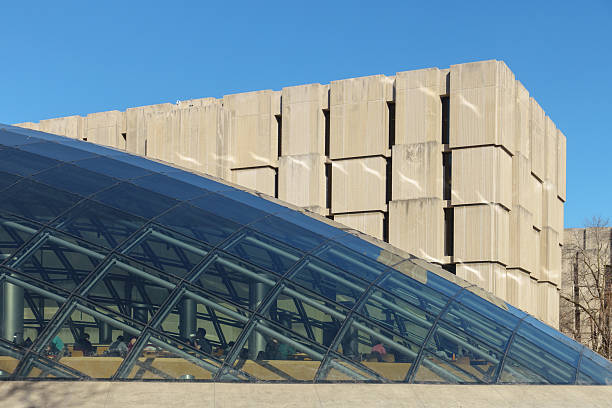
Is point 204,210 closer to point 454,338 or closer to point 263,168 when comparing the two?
point 454,338

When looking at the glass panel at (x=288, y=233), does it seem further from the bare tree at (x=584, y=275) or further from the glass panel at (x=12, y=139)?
the bare tree at (x=584, y=275)

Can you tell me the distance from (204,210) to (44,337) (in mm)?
4227

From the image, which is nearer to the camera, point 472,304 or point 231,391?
point 231,391

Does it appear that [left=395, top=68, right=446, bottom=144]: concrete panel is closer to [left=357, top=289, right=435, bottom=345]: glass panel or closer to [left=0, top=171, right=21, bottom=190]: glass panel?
[left=357, top=289, right=435, bottom=345]: glass panel

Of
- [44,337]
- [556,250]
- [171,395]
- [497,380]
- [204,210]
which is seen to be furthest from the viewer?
[556,250]

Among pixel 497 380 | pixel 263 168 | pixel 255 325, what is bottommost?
pixel 497 380

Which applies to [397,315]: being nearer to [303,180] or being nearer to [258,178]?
[303,180]

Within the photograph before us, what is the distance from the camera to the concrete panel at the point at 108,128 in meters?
54.8

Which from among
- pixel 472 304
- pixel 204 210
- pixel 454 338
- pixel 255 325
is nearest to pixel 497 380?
pixel 454 338

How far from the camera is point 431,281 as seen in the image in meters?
15.3

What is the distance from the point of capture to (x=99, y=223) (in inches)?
539

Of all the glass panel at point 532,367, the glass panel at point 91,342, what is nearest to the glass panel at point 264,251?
the glass panel at point 91,342

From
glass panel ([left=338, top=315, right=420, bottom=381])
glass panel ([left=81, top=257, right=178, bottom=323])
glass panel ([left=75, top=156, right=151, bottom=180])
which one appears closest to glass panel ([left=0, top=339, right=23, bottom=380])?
glass panel ([left=81, top=257, right=178, bottom=323])

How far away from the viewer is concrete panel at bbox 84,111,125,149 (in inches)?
2157
